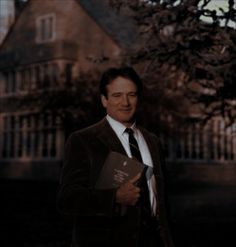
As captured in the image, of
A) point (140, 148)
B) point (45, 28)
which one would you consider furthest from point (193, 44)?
point (45, 28)

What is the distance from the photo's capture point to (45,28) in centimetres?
2844

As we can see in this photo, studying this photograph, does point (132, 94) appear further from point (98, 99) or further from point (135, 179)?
point (98, 99)

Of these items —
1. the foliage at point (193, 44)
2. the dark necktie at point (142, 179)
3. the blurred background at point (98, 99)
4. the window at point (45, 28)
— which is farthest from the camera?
the window at point (45, 28)

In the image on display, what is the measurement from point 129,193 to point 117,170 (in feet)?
0.42

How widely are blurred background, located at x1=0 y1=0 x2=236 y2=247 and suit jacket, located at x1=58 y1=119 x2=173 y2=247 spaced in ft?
2.23

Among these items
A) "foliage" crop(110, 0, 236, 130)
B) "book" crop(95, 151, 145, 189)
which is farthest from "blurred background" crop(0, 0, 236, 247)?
"book" crop(95, 151, 145, 189)

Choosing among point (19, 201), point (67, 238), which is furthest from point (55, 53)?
point (67, 238)

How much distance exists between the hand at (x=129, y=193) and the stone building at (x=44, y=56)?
22.1m

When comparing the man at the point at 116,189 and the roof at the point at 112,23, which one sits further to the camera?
the roof at the point at 112,23

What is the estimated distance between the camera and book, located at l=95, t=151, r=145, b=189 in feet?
8.82

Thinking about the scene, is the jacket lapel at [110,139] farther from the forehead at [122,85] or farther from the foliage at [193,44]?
the foliage at [193,44]

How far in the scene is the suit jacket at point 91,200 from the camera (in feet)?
8.84

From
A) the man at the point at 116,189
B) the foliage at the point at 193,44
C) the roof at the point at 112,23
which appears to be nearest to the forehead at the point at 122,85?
the man at the point at 116,189

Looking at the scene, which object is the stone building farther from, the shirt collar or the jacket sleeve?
the jacket sleeve
